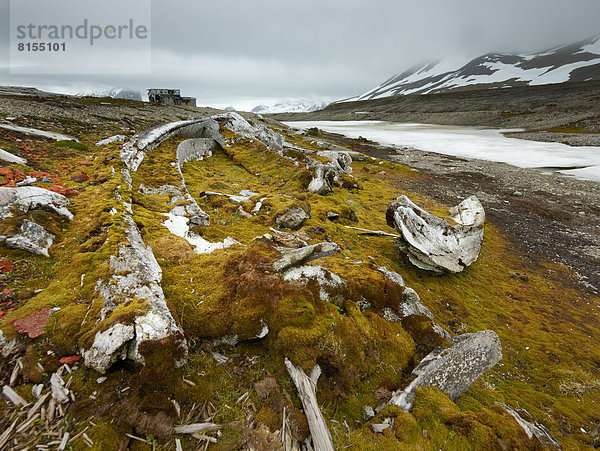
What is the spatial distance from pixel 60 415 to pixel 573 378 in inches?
450

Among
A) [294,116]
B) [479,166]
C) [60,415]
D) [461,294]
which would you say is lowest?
[461,294]

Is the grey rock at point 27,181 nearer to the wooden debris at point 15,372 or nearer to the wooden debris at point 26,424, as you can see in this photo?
the wooden debris at point 15,372

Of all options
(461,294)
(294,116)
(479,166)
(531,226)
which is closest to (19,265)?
(461,294)

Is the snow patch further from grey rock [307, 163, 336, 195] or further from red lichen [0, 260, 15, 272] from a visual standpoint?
grey rock [307, 163, 336, 195]

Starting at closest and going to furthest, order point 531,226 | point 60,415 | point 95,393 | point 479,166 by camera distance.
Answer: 1. point 60,415
2. point 95,393
3. point 531,226
4. point 479,166

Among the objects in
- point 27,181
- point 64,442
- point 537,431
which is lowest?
point 537,431

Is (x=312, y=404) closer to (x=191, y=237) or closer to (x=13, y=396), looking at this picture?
(x=13, y=396)

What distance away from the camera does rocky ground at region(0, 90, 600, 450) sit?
12.4 ft

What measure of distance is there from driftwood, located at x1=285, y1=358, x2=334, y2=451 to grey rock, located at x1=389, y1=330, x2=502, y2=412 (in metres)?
1.48

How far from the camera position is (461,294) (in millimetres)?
10508

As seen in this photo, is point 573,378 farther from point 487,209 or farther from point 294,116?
point 294,116

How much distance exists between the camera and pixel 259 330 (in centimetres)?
521

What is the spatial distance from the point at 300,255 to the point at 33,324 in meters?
5.05

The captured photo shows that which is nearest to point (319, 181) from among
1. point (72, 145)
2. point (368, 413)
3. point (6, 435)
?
point (368, 413)
